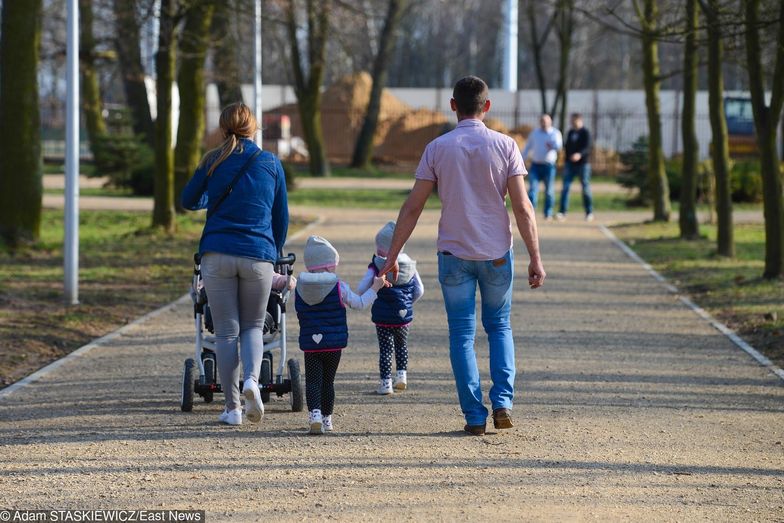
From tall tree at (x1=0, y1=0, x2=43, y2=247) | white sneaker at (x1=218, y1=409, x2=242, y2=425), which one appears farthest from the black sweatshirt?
white sneaker at (x1=218, y1=409, x2=242, y2=425)

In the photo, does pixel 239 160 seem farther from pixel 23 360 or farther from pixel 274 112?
pixel 274 112

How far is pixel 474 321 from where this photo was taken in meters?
7.44

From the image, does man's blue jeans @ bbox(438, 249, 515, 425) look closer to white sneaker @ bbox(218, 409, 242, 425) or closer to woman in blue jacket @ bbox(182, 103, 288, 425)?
woman in blue jacket @ bbox(182, 103, 288, 425)

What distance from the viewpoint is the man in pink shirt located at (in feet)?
24.0

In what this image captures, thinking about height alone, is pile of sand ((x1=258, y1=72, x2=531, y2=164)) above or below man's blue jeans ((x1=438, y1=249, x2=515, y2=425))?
above

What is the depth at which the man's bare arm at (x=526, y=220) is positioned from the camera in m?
7.33

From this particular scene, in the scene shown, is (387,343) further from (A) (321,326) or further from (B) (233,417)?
(B) (233,417)

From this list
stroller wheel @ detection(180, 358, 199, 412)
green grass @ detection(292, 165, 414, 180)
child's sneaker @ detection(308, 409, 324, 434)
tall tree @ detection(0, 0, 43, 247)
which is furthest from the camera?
green grass @ detection(292, 165, 414, 180)

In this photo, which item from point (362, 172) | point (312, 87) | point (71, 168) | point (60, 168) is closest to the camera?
point (71, 168)

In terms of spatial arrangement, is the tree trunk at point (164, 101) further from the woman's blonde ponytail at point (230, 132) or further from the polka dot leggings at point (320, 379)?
the polka dot leggings at point (320, 379)

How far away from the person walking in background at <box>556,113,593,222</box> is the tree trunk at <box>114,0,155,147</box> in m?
7.79

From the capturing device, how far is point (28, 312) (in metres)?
12.1

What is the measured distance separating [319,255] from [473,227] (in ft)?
2.79

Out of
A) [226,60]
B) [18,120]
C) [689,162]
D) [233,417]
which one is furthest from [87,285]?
[226,60]
